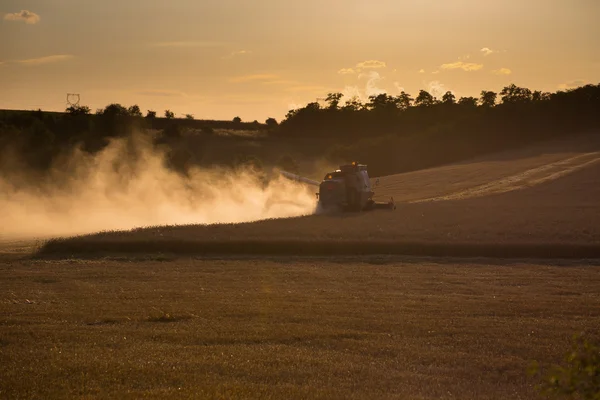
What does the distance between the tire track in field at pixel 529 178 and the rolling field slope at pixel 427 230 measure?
414 millimetres

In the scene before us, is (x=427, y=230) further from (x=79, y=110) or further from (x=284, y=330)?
(x=79, y=110)

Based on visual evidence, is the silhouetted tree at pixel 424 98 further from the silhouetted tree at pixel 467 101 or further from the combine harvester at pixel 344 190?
the combine harvester at pixel 344 190

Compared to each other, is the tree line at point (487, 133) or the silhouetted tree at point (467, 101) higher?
the silhouetted tree at point (467, 101)

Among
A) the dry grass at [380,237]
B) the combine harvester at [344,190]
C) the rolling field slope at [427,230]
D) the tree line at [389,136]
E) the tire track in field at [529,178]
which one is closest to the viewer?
the dry grass at [380,237]

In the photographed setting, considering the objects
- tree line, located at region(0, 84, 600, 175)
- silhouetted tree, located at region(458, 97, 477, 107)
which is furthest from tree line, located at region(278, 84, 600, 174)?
silhouetted tree, located at region(458, 97, 477, 107)

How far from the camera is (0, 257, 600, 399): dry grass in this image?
37.3ft

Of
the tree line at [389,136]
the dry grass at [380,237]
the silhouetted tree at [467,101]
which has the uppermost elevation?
the silhouetted tree at [467,101]

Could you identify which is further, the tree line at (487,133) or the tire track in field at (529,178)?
the tree line at (487,133)

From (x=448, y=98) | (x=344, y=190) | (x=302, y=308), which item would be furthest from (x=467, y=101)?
(x=302, y=308)

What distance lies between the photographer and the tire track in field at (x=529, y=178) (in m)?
54.8

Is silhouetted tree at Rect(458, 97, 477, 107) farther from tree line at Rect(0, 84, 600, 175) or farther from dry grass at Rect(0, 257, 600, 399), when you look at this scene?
dry grass at Rect(0, 257, 600, 399)

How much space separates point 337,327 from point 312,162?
2970 inches

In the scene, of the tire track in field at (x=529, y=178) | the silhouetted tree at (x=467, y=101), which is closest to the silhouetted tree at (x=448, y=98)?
the silhouetted tree at (x=467, y=101)

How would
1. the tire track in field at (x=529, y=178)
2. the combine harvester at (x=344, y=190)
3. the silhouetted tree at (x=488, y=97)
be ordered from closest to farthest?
the combine harvester at (x=344, y=190) → the tire track in field at (x=529, y=178) → the silhouetted tree at (x=488, y=97)
